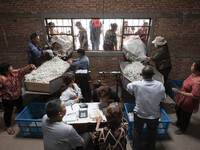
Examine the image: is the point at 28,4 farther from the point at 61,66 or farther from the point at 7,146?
the point at 7,146

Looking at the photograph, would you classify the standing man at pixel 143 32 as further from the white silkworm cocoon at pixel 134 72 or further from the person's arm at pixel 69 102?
the person's arm at pixel 69 102

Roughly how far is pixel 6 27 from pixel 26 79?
2.71m

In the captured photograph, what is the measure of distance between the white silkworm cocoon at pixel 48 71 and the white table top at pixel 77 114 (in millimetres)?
1147

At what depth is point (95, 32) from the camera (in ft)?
16.6

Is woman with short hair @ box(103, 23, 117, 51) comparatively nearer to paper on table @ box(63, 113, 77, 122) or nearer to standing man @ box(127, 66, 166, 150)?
standing man @ box(127, 66, 166, 150)

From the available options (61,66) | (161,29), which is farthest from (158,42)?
(61,66)

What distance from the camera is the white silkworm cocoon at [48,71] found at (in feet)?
10.9

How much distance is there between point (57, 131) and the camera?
166 cm

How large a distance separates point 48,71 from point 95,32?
94.1 inches

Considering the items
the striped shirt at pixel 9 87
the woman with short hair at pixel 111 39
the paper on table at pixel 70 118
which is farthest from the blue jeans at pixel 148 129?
the woman with short hair at pixel 111 39

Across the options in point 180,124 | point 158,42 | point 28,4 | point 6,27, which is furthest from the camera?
point 6,27

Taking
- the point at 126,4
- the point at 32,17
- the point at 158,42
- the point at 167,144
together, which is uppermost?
the point at 126,4

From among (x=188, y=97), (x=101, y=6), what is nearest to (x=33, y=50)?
(x=101, y=6)

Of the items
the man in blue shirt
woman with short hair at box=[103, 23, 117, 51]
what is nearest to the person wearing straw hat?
woman with short hair at box=[103, 23, 117, 51]
